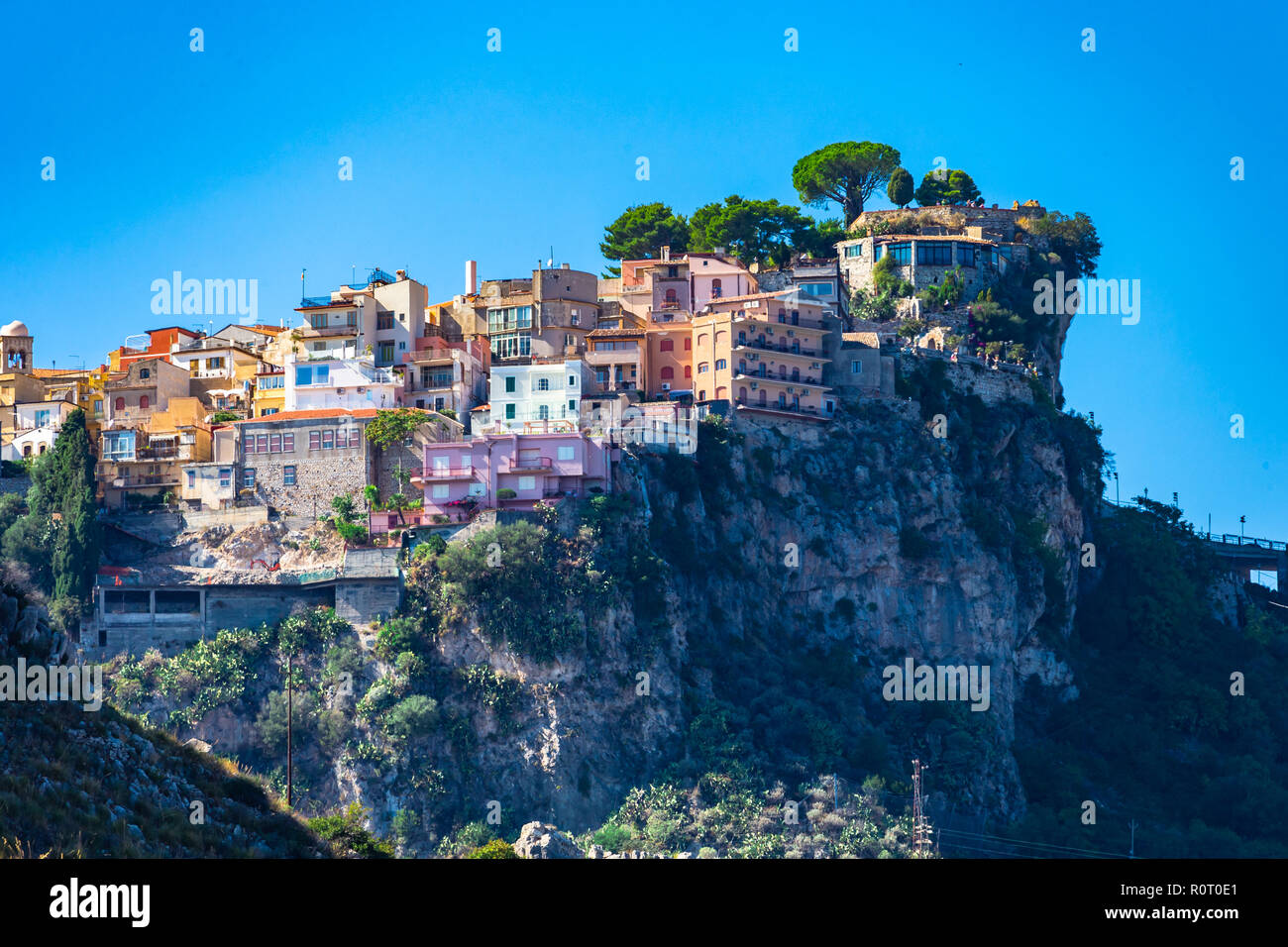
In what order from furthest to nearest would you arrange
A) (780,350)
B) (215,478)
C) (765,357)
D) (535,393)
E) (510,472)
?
(780,350), (765,357), (535,393), (215,478), (510,472)

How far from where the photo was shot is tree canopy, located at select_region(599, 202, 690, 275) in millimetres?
90375

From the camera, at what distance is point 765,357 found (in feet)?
239

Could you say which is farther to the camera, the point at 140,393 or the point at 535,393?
the point at 140,393

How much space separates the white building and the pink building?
434 centimetres

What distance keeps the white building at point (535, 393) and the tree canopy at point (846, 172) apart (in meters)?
28.4

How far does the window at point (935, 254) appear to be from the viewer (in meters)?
86.2

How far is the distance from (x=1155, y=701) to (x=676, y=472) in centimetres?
2296

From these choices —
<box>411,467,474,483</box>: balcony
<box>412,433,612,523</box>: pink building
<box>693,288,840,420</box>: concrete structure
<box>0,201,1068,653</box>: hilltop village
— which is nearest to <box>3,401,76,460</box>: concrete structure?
<box>0,201,1068,653</box>: hilltop village

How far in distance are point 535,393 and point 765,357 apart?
9264 mm

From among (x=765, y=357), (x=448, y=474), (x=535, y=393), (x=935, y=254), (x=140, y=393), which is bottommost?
(x=448, y=474)

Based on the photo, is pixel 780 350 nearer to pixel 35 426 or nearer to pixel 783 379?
Answer: pixel 783 379

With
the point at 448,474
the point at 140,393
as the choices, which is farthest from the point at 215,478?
the point at 448,474

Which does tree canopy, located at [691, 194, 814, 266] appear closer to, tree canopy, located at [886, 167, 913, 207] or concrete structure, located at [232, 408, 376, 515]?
tree canopy, located at [886, 167, 913, 207]

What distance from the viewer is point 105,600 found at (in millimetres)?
65250
